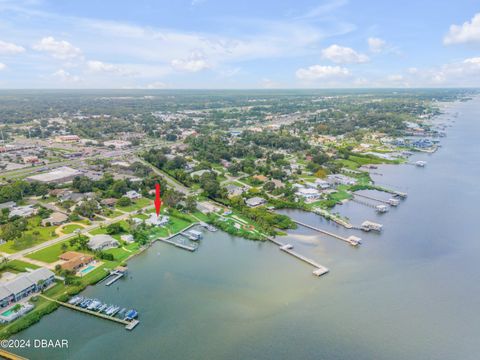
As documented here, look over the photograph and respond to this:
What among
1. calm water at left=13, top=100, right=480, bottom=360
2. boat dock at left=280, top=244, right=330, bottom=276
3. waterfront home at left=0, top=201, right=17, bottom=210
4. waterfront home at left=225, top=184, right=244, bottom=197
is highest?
waterfront home at left=0, top=201, right=17, bottom=210

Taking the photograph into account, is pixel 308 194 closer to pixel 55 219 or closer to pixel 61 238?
pixel 61 238

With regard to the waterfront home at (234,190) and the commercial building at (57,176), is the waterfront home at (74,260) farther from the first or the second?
the commercial building at (57,176)

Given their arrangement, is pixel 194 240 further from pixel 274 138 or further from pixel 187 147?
pixel 274 138

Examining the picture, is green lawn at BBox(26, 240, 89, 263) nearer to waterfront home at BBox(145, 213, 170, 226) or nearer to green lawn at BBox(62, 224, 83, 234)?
green lawn at BBox(62, 224, 83, 234)

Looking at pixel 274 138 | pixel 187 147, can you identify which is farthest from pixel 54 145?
pixel 274 138

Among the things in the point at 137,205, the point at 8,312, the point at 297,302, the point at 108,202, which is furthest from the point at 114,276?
the point at 108,202

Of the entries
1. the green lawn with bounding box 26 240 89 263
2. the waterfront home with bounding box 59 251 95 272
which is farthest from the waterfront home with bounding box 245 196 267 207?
the green lawn with bounding box 26 240 89 263
